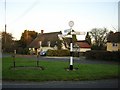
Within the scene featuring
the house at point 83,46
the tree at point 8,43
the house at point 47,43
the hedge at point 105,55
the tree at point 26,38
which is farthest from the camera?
the tree at point 26,38

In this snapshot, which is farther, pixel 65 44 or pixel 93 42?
pixel 93 42

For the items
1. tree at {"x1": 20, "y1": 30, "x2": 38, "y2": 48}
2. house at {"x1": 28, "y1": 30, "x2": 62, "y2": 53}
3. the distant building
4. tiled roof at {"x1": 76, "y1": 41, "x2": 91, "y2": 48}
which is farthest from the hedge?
tree at {"x1": 20, "y1": 30, "x2": 38, "y2": 48}

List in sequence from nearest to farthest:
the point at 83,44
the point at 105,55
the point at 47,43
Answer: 1. the point at 105,55
2. the point at 47,43
3. the point at 83,44

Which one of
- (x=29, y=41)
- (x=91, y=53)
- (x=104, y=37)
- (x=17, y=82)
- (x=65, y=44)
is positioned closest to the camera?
(x=17, y=82)

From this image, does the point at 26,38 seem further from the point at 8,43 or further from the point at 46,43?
the point at 46,43

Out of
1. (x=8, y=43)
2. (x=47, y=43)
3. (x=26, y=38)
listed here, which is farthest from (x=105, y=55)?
(x=26, y=38)

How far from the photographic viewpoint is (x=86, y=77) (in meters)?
14.3

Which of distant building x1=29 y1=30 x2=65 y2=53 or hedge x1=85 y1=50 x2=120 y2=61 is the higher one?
distant building x1=29 y1=30 x2=65 y2=53

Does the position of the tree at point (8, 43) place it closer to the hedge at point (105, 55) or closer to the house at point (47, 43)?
Answer: the house at point (47, 43)

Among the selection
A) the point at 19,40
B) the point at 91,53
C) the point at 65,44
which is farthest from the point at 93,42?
the point at 91,53

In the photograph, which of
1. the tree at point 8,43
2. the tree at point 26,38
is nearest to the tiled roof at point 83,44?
the tree at point 26,38

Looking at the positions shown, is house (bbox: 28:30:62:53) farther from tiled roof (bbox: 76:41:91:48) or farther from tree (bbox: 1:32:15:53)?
tiled roof (bbox: 76:41:91:48)

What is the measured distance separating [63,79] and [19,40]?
7706 cm

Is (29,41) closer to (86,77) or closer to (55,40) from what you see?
(55,40)
